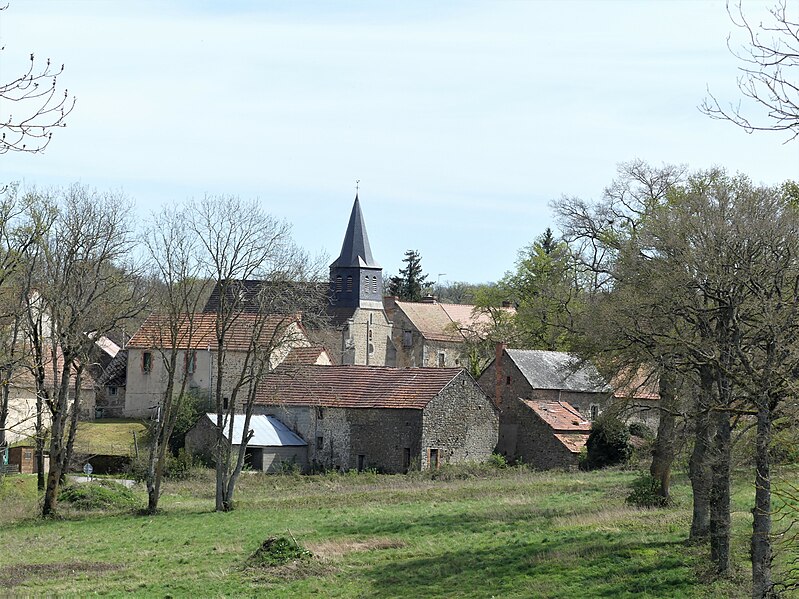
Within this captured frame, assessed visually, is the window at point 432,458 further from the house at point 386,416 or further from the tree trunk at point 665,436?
the tree trunk at point 665,436

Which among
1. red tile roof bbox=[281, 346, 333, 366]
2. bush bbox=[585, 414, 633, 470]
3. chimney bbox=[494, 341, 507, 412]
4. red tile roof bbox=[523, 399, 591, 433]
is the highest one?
red tile roof bbox=[281, 346, 333, 366]

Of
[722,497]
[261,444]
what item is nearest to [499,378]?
[261,444]

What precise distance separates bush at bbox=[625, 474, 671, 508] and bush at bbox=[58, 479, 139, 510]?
16.7 metres

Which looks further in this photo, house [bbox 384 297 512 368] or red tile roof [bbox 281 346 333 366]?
house [bbox 384 297 512 368]

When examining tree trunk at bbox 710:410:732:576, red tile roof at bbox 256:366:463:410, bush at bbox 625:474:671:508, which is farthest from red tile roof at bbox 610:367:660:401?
red tile roof at bbox 256:366:463:410

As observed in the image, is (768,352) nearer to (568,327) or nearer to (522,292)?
(568,327)

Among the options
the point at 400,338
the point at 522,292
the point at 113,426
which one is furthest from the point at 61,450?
the point at 400,338

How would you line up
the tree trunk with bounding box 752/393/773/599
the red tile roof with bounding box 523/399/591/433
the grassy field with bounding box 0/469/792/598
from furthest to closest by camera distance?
the red tile roof with bounding box 523/399/591/433 < the grassy field with bounding box 0/469/792/598 < the tree trunk with bounding box 752/393/773/599

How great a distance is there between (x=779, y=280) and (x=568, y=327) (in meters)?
16.1

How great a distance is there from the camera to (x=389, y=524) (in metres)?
29.6

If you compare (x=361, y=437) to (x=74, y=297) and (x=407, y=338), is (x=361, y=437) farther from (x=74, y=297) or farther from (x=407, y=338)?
(x=407, y=338)

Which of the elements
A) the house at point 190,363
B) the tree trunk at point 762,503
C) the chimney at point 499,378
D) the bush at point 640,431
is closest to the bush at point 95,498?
the house at point 190,363

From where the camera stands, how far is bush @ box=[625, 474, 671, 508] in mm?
30297

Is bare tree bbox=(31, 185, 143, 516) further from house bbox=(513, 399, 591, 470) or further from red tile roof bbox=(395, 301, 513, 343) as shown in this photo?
red tile roof bbox=(395, 301, 513, 343)
